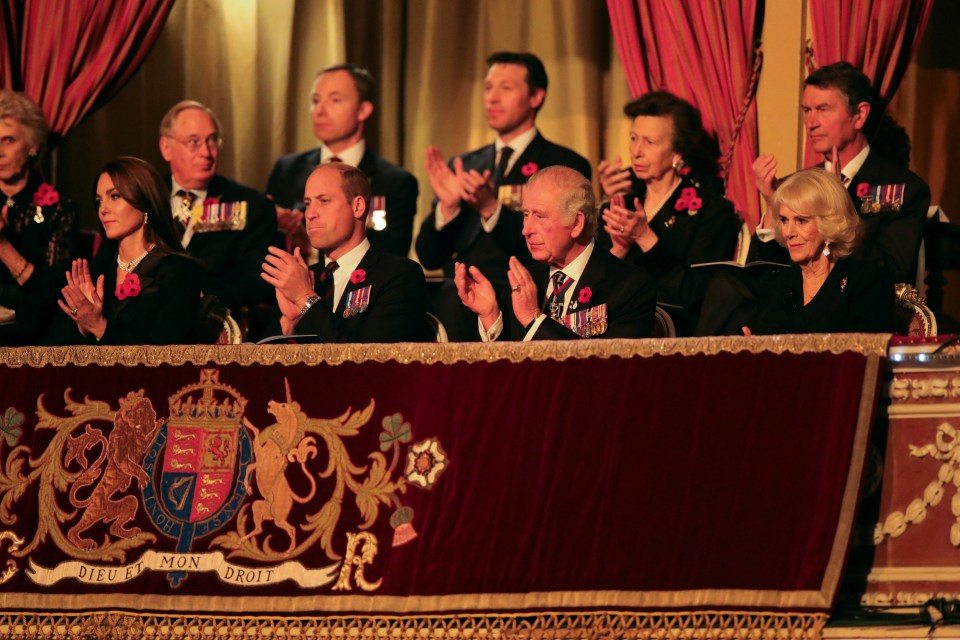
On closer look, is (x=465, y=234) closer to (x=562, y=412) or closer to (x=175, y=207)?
(x=175, y=207)

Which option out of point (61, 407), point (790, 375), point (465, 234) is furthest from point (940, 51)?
point (61, 407)

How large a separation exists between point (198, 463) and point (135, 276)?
3.31ft

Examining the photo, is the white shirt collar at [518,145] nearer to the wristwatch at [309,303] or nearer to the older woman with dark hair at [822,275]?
the wristwatch at [309,303]

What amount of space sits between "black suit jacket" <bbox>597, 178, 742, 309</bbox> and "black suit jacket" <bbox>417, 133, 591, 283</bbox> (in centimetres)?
38

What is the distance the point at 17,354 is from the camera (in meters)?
3.82

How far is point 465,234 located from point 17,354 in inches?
79.4

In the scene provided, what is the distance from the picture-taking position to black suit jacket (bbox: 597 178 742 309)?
4734 mm

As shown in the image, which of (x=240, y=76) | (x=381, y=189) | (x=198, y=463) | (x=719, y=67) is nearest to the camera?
(x=198, y=463)

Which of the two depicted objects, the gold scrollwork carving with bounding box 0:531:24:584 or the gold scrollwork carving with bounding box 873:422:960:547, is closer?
the gold scrollwork carving with bounding box 873:422:960:547

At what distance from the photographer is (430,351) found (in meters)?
3.59

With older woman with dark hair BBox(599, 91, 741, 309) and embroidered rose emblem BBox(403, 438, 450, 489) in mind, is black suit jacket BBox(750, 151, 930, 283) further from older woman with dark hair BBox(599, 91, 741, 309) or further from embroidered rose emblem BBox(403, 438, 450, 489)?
embroidered rose emblem BBox(403, 438, 450, 489)

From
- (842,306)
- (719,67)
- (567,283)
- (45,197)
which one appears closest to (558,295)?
(567,283)

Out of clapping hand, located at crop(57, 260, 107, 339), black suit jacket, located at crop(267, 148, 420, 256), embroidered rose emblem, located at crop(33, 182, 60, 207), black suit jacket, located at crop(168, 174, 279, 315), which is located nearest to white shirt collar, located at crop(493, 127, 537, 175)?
black suit jacket, located at crop(267, 148, 420, 256)

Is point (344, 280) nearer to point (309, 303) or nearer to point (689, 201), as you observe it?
point (309, 303)
